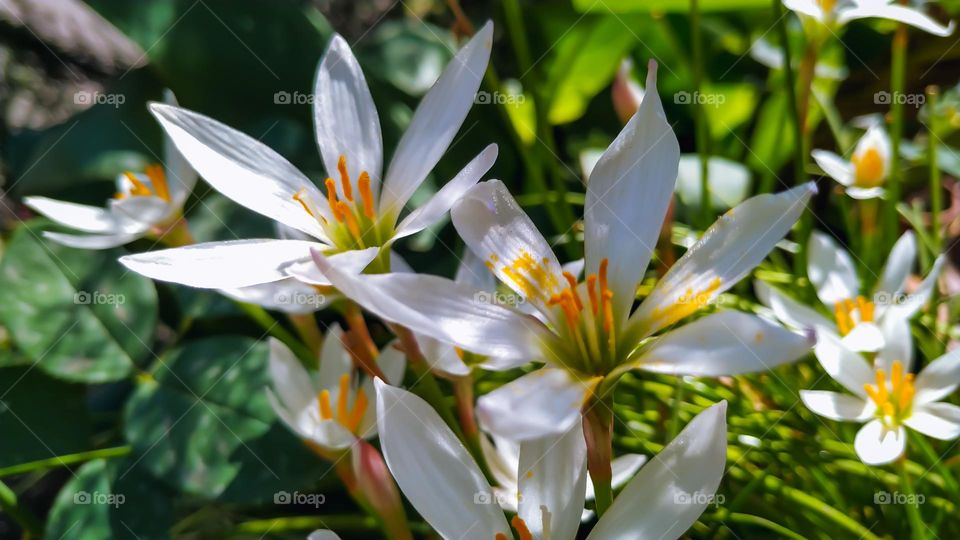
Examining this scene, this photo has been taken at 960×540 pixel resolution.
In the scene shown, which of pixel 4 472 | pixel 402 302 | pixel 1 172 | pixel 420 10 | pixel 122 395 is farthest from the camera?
pixel 420 10

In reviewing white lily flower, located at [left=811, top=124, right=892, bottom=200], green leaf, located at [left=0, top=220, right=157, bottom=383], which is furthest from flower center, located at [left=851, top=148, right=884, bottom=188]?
green leaf, located at [left=0, top=220, right=157, bottom=383]

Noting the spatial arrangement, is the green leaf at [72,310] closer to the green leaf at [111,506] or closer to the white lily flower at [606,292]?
the green leaf at [111,506]

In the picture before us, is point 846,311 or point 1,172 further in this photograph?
point 1,172

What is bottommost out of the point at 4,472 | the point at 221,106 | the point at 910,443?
the point at 910,443

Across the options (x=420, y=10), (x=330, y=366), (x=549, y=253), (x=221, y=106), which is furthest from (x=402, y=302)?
(x=420, y=10)

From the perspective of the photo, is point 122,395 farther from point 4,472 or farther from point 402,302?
point 402,302

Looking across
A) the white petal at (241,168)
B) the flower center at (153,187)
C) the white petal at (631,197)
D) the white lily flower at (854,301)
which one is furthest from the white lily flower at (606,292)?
the flower center at (153,187)

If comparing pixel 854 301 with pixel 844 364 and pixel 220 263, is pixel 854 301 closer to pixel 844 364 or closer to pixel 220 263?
pixel 844 364
